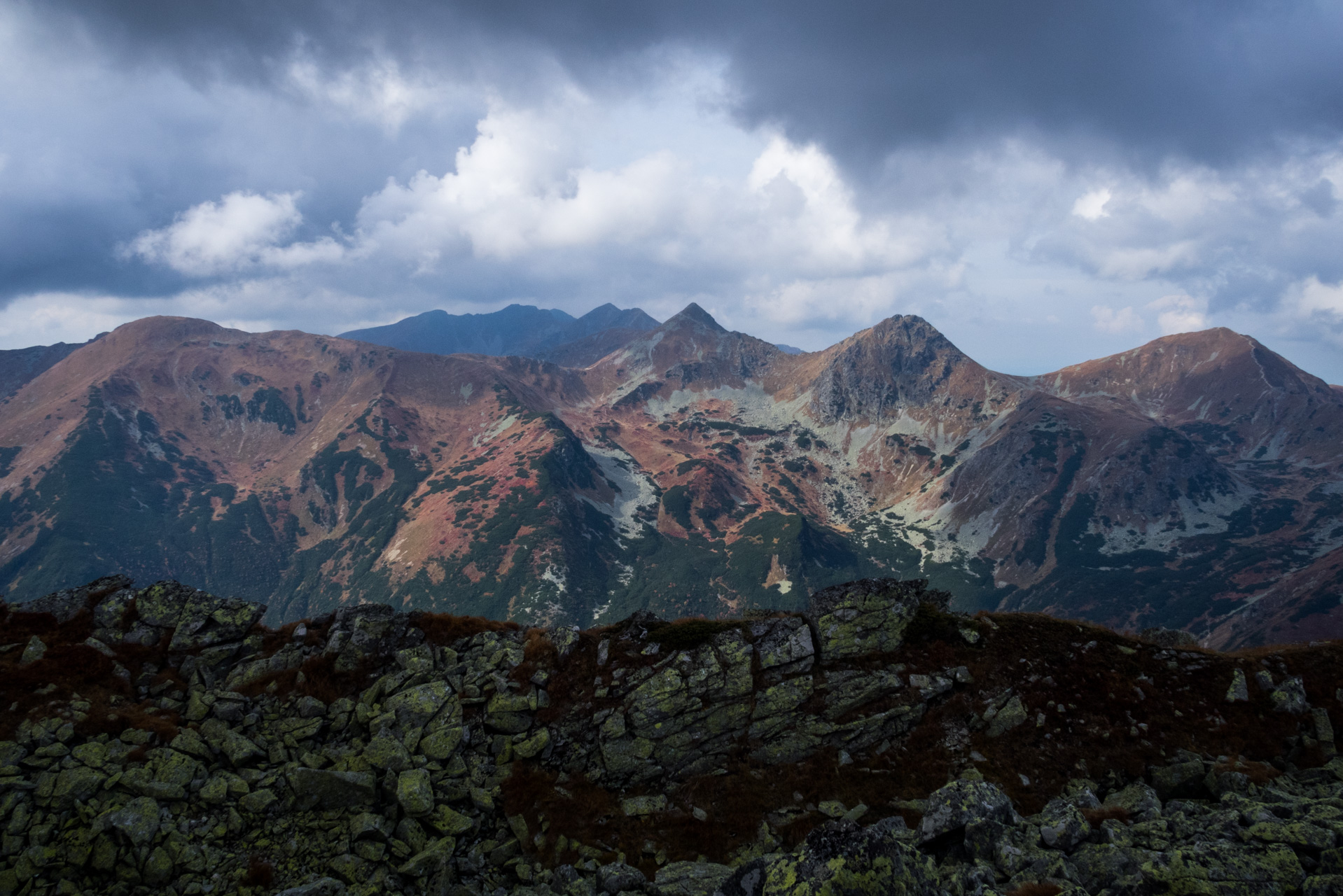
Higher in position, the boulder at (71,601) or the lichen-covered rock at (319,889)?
the boulder at (71,601)

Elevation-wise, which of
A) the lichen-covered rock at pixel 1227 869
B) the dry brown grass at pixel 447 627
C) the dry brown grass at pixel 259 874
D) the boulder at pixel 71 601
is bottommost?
the dry brown grass at pixel 259 874

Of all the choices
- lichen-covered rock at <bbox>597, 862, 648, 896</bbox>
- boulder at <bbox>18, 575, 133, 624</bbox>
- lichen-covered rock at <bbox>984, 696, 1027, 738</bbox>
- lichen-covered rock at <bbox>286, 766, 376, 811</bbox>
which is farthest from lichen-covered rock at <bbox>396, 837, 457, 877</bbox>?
lichen-covered rock at <bbox>984, 696, 1027, 738</bbox>

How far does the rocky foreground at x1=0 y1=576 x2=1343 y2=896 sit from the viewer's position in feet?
51.4

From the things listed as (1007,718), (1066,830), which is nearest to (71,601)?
(1066,830)

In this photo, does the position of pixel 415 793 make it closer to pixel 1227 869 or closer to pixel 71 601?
pixel 71 601

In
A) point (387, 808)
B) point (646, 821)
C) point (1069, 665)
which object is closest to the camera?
point (387, 808)

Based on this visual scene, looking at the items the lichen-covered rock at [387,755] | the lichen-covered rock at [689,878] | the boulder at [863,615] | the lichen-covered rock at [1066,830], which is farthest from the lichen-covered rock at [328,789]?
the boulder at [863,615]


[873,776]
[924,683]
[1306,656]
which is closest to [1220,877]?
[873,776]

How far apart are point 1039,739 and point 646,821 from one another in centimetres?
1933

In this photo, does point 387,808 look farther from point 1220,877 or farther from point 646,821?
point 1220,877

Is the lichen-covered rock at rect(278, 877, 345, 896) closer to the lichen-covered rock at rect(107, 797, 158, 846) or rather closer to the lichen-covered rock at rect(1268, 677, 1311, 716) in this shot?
the lichen-covered rock at rect(107, 797, 158, 846)

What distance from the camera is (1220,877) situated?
12188 millimetres

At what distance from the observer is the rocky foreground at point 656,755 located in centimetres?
1566

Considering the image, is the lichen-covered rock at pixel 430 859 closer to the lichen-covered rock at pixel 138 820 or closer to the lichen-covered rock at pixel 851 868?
the lichen-covered rock at pixel 138 820
